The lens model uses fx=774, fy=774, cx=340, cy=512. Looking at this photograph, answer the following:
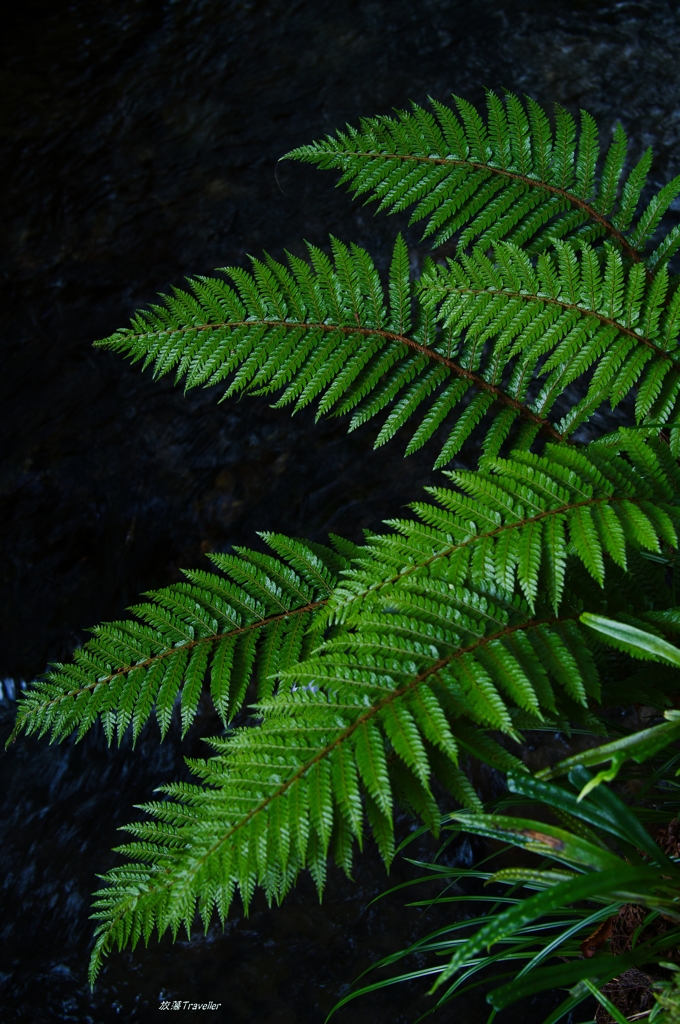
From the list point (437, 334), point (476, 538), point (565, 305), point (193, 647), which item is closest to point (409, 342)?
point (437, 334)

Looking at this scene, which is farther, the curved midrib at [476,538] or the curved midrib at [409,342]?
the curved midrib at [409,342]

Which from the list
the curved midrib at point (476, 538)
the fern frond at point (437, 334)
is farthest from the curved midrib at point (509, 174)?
the curved midrib at point (476, 538)

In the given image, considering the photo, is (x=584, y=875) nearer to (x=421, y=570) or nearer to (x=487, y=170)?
(x=421, y=570)

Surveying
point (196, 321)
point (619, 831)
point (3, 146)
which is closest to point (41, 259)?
point (3, 146)

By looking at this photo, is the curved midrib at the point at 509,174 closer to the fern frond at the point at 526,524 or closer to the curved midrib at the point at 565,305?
the curved midrib at the point at 565,305

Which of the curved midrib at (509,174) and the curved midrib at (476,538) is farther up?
the curved midrib at (509,174)

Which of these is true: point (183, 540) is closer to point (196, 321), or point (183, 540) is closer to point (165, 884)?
point (196, 321)

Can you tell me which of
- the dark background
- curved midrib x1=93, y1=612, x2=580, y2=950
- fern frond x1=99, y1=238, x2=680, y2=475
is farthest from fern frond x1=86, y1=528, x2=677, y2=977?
the dark background
